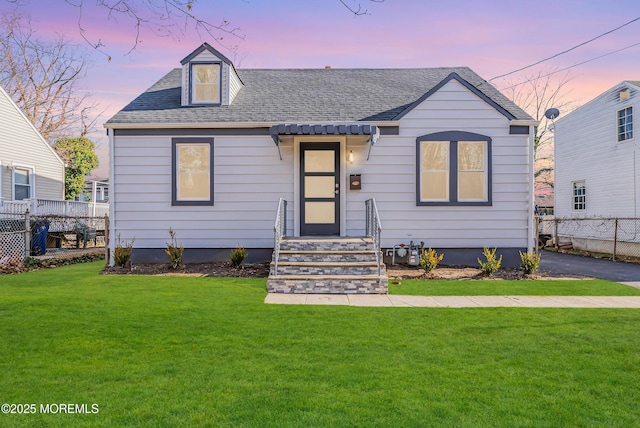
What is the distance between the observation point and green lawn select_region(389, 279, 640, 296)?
8000 millimetres

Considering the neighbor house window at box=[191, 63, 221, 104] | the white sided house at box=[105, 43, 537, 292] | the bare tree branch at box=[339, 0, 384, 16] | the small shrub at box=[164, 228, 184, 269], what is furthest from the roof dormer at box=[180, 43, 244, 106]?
the bare tree branch at box=[339, 0, 384, 16]

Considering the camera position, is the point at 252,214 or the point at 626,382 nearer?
the point at 626,382

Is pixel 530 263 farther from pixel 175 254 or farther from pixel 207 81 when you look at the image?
pixel 207 81

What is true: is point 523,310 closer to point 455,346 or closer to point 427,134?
point 455,346

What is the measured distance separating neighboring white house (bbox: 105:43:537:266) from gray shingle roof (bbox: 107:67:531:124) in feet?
0.44

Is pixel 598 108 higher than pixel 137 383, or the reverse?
pixel 598 108

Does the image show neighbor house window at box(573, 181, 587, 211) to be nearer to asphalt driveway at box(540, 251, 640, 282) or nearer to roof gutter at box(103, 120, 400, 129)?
asphalt driveway at box(540, 251, 640, 282)

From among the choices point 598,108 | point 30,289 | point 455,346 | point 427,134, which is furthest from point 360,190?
point 598,108

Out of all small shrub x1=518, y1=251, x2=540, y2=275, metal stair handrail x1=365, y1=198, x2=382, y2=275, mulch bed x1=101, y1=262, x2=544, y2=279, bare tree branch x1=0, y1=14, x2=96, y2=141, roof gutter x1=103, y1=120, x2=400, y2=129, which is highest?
bare tree branch x1=0, y1=14, x2=96, y2=141

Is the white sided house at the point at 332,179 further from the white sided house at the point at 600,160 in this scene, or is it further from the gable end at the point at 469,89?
the white sided house at the point at 600,160

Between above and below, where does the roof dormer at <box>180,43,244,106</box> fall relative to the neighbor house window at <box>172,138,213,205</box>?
above

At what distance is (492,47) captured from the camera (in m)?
13.4

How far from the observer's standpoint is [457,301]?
23.8 feet

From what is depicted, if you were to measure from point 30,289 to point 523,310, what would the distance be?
8533mm
